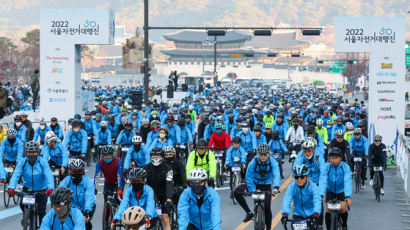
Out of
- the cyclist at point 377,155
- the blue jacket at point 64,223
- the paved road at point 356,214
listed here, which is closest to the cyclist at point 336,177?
the paved road at point 356,214

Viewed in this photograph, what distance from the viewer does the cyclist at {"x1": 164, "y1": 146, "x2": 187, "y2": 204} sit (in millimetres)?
13047

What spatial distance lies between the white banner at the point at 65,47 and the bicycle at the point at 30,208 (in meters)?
16.7

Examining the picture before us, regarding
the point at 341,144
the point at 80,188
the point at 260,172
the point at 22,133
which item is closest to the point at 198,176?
the point at 80,188

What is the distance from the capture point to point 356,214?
16688 millimetres

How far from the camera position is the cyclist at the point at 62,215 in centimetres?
821

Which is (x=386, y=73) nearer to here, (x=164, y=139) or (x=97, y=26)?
(x=97, y=26)

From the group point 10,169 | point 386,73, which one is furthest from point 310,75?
point 10,169

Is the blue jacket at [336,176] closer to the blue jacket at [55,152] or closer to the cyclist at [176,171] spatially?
the cyclist at [176,171]

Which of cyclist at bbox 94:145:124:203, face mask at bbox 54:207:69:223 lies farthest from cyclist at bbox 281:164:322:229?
face mask at bbox 54:207:69:223

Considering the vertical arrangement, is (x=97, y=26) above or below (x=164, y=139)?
above

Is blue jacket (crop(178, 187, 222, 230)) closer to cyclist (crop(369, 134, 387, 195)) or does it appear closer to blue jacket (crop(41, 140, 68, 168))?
blue jacket (crop(41, 140, 68, 168))

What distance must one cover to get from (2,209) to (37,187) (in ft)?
16.1

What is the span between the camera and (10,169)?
58.3 feet

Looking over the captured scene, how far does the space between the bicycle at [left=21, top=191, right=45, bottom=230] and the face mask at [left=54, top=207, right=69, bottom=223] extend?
3.90m
